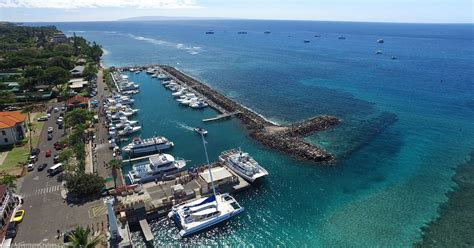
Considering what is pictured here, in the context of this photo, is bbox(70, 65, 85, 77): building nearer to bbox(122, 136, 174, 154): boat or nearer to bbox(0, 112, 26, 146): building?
bbox(0, 112, 26, 146): building

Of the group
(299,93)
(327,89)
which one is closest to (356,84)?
(327,89)

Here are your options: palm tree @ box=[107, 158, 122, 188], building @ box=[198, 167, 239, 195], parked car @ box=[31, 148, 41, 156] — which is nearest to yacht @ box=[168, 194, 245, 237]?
building @ box=[198, 167, 239, 195]

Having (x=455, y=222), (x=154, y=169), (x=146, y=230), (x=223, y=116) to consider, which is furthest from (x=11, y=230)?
(x=455, y=222)

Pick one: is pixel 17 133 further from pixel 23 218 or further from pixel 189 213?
pixel 189 213

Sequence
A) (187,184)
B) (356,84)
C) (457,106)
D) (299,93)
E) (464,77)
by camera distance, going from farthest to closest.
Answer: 1. (464,77)
2. (356,84)
3. (299,93)
4. (457,106)
5. (187,184)

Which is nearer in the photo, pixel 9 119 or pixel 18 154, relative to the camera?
pixel 18 154

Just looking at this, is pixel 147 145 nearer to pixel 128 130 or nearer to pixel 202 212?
pixel 128 130

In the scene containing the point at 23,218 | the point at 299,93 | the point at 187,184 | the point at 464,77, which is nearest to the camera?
the point at 23,218
